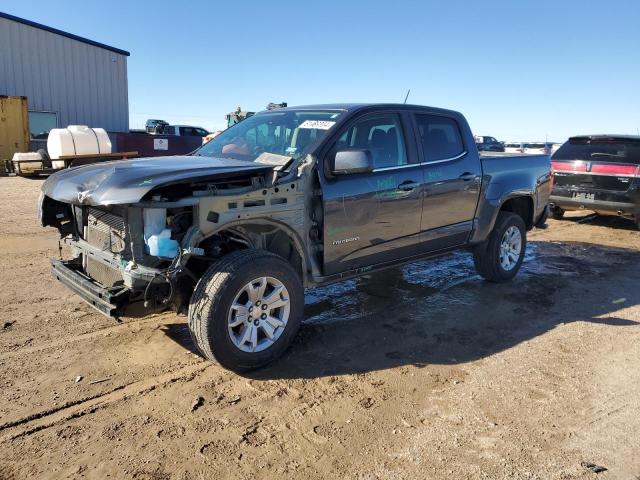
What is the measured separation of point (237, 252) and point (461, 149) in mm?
2934

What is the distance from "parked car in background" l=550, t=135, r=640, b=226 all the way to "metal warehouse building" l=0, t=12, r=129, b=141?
1898 cm

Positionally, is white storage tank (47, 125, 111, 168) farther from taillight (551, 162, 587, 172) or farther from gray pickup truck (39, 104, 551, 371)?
taillight (551, 162, 587, 172)

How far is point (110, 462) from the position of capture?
8.98 ft

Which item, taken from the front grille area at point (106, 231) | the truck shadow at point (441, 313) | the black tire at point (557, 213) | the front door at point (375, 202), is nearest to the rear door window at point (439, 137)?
the front door at point (375, 202)

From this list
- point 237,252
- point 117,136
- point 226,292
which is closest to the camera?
point 226,292

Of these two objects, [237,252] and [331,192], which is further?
[331,192]

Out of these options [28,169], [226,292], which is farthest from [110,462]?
[28,169]

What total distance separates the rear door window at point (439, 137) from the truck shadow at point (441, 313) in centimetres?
155

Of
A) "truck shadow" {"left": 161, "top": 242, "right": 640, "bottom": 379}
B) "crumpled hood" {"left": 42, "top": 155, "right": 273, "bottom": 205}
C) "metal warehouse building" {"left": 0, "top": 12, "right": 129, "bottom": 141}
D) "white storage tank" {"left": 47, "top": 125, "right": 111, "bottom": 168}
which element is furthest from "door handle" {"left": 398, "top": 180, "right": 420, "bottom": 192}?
"metal warehouse building" {"left": 0, "top": 12, "right": 129, "bottom": 141}

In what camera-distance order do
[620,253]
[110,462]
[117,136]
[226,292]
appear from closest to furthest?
[110,462] → [226,292] → [620,253] → [117,136]

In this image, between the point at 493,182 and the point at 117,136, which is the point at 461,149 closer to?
the point at 493,182

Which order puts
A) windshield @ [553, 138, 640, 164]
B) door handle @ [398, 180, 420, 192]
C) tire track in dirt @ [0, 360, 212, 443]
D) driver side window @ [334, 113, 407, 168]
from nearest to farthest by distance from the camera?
tire track in dirt @ [0, 360, 212, 443]
driver side window @ [334, 113, 407, 168]
door handle @ [398, 180, 420, 192]
windshield @ [553, 138, 640, 164]

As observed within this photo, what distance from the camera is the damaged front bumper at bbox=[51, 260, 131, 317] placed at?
11.2 feet

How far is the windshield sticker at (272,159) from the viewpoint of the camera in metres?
4.03
